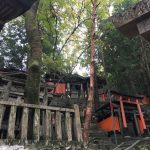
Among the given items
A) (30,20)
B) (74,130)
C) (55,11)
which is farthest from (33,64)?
(55,11)

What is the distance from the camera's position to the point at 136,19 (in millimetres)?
3641

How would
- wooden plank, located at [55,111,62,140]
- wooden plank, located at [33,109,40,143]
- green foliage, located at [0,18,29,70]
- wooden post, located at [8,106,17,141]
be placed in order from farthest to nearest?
1. green foliage, located at [0,18,29,70]
2. wooden plank, located at [55,111,62,140]
3. wooden plank, located at [33,109,40,143]
4. wooden post, located at [8,106,17,141]

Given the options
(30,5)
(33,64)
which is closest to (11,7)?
(30,5)

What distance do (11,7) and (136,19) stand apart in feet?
7.63

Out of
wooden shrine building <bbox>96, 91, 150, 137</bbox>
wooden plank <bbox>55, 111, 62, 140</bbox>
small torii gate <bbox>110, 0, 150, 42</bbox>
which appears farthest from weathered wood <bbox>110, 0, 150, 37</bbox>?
wooden shrine building <bbox>96, 91, 150, 137</bbox>

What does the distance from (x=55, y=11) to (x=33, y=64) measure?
32.8 ft

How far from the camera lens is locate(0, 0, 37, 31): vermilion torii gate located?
15.0 ft

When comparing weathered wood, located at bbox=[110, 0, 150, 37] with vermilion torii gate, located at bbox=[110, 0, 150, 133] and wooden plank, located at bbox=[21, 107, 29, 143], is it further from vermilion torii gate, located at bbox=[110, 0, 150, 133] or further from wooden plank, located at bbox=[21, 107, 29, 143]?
wooden plank, located at bbox=[21, 107, 29, 143]

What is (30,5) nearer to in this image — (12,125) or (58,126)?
(12,125)

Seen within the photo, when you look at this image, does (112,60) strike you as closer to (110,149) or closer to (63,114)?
(110,149)

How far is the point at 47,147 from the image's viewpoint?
560 centimetres

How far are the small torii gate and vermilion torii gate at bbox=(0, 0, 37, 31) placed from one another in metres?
1.71

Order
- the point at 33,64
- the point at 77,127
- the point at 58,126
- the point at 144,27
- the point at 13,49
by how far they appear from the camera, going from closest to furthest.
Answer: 1. the point at 144,27
2. the point at 58,126
3. the point at 77,127
4. the point at 33,64
5. the point at 13,49

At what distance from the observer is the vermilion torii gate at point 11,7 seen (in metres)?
4.56
